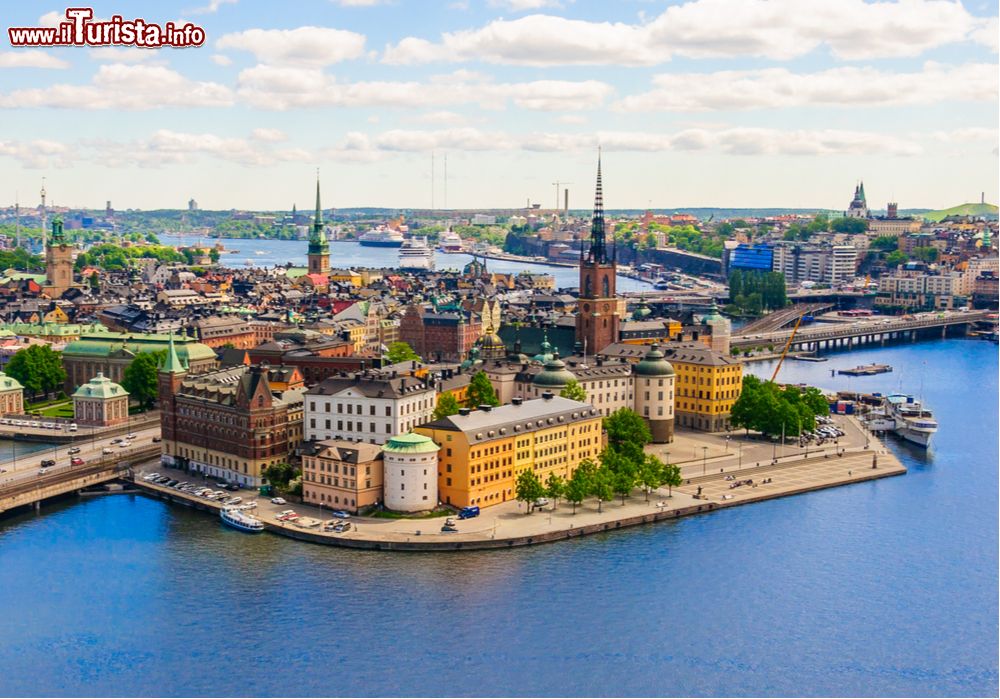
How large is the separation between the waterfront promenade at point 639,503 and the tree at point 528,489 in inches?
23.0

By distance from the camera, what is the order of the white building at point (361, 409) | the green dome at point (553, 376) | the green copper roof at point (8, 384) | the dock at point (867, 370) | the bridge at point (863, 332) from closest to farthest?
the white building at point (361, 409) → the green dome at point (553, 376) → the green copper roof at point (8, 384) → the dock at point (867, 370) → the bridge at point (863, 332)

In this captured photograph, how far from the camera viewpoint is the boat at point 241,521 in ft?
193

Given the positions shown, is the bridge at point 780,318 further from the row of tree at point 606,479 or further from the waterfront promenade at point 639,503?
the row of tree at point 606,479

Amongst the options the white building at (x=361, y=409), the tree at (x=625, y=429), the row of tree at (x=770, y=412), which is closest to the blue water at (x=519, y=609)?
the white building at (x=361, y=409)

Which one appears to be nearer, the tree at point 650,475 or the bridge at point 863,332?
the tree at point 650,475

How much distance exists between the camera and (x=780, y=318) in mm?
163250

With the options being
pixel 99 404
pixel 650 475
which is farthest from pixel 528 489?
pixel 99 404

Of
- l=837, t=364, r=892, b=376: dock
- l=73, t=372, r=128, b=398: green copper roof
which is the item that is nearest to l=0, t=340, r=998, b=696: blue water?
l=73, t=372, r=128, b=398: green copper roof

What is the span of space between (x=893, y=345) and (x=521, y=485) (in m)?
100

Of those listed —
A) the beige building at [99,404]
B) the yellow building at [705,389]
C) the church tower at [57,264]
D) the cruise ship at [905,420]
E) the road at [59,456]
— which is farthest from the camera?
the church tower at [57,264]

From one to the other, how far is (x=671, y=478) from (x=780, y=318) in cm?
10225

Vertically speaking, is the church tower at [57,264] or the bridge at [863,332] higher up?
the church tower at [57,264]

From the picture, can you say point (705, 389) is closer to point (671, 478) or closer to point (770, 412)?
point (770, 412)

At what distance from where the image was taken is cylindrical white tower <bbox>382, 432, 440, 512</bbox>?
198 ft
